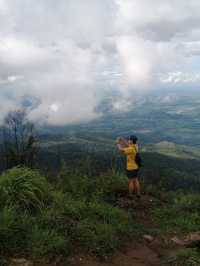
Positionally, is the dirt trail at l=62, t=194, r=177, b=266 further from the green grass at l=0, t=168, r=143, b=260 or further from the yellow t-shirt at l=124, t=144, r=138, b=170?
the yellow t-shirt at l=124, t=144, r=138, b=170

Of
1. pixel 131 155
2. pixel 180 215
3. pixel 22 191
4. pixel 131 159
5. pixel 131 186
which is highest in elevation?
pixel 131 155

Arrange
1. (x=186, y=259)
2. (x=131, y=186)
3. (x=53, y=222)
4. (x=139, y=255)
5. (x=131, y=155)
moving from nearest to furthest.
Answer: (x=186, y=259)
(x=139, y=255)
(x=53, y=222)
(x=131, y=155)
(x=131, y=186)

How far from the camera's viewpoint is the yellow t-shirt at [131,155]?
1065 cm

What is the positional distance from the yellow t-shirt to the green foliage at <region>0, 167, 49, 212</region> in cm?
307

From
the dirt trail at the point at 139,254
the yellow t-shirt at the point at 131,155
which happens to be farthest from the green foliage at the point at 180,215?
the yellow t-shirt at the point at 131,155

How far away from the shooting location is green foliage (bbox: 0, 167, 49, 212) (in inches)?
303

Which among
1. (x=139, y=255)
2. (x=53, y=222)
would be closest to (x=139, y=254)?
(x=139, y=255)

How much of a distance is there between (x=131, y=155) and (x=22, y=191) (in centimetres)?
391

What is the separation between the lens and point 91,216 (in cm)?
825

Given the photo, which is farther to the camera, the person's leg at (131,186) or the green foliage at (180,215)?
the person's leg at (131,186)

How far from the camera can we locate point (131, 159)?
10812 millimetres

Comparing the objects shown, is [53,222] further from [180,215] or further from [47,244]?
[180,215]

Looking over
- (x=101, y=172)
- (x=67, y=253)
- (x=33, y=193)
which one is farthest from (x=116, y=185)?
(x=67, y=253)

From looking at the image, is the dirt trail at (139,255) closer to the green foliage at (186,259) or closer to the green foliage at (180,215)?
the green foliage at (186,259)
